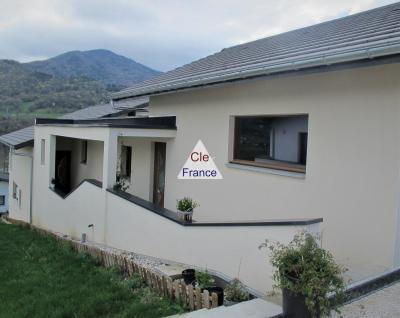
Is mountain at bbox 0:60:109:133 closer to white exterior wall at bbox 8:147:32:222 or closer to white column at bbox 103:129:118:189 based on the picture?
white exterior wall at bbox 8:147:32:222

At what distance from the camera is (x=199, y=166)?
9.88 metres

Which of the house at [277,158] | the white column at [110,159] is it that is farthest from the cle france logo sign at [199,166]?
the white column at [110,159]

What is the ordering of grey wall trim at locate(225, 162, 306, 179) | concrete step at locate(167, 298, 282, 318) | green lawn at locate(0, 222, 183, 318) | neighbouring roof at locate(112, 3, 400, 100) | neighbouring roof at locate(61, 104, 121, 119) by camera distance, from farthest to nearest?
neighbouring roof at locate(61, 104, 121, 119)
grey wall trim at locate(225, 162, 306, 179)
neighbouring roof at locate(112, 3, 400, 100)
green lawn at locate(0, 222, 183, 318)
concrete step at locate(167, 298, 282, 318)

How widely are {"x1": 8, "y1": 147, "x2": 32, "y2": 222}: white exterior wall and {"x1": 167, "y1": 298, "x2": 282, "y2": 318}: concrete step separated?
52.8ft

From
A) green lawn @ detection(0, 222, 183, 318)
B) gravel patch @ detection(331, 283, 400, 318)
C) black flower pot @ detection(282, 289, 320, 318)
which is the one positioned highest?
black flower pot @ detection(282, 289, 320, 318)

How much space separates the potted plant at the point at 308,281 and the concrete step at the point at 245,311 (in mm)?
249

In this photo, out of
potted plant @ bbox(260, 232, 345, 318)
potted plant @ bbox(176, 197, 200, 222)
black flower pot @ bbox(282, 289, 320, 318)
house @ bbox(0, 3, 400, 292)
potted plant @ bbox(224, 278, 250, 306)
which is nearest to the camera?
potted plant @ bbox(260, 232, 345, 318)

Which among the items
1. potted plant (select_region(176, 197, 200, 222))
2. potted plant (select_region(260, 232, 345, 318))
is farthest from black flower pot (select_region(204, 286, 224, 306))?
potted plant (select_region(176, 197, 200, 222))

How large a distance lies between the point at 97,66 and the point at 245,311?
10192 cm

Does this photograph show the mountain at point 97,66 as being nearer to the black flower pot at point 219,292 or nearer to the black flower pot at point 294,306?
the black flower pot at point 219,292

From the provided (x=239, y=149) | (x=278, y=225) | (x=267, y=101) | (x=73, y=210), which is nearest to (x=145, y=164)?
(x=73, y=210)

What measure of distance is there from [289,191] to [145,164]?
21.6 ft

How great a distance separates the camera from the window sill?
694 centimetres

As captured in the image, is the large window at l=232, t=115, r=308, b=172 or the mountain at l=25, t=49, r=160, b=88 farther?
the mountain at l=25, t=49, r=160, b=88
